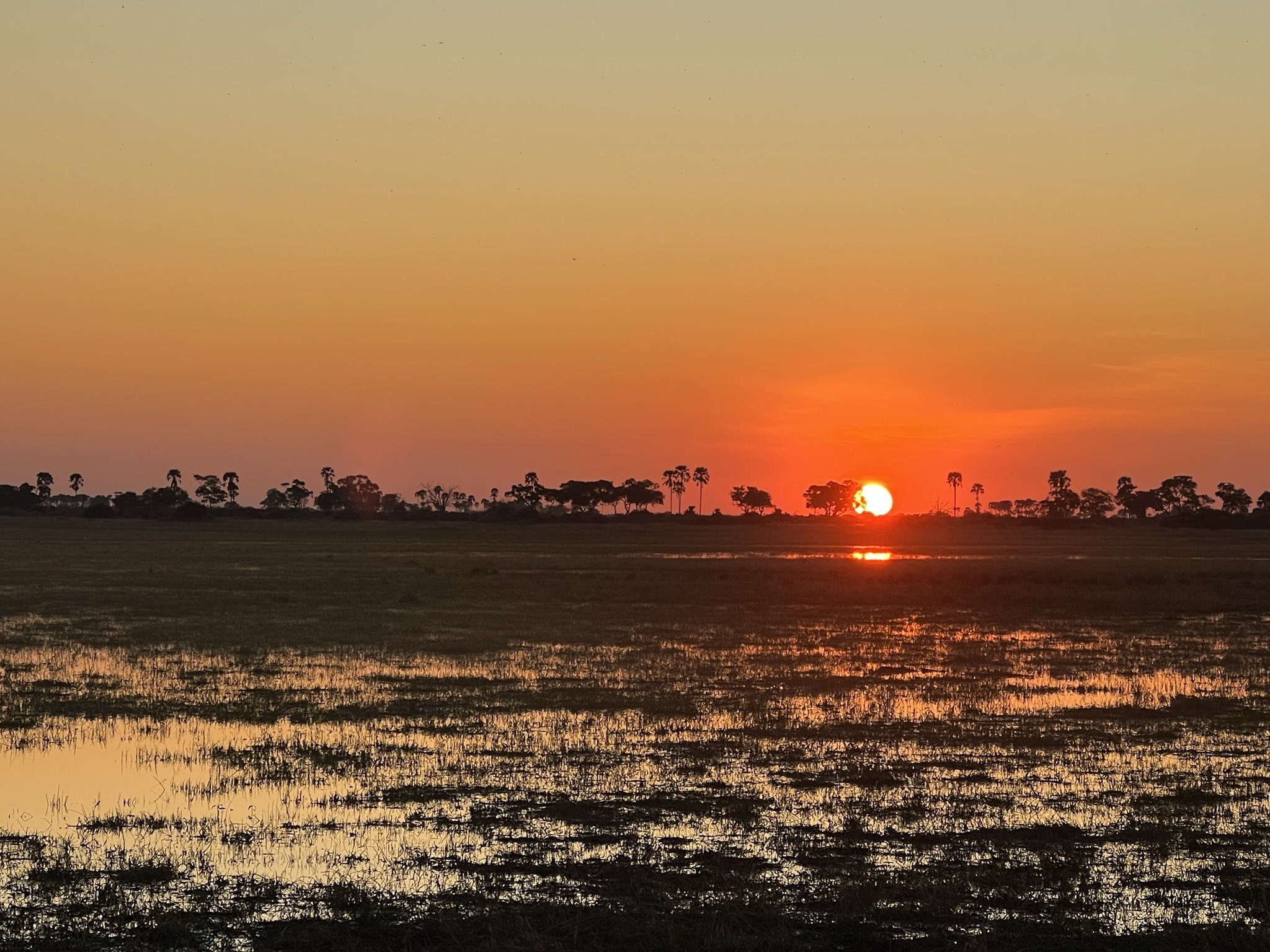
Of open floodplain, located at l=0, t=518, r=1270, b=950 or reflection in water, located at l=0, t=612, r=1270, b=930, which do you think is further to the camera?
reflection in water, located at l=0, t=612, r=1270, b=930

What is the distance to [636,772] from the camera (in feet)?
52.5

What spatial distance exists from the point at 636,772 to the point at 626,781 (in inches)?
22.9

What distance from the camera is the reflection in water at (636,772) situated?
38.2ft

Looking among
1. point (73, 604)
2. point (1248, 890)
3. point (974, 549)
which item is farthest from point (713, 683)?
point (974, 549)

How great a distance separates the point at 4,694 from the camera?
886 inches

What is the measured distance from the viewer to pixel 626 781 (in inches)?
607

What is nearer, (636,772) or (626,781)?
(626,781)

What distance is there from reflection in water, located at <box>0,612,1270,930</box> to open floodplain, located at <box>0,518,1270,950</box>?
0.21 feet

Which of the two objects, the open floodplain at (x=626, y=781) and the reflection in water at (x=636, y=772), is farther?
the reflection in water at (x=636, y=772)

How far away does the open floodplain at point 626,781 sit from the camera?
33.0 feet

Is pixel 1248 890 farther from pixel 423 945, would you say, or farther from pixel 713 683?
pixel 713 683

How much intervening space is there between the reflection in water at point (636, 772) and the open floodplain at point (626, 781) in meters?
0.07

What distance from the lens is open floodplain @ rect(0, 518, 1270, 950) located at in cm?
1007

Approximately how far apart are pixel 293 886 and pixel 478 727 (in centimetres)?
874
